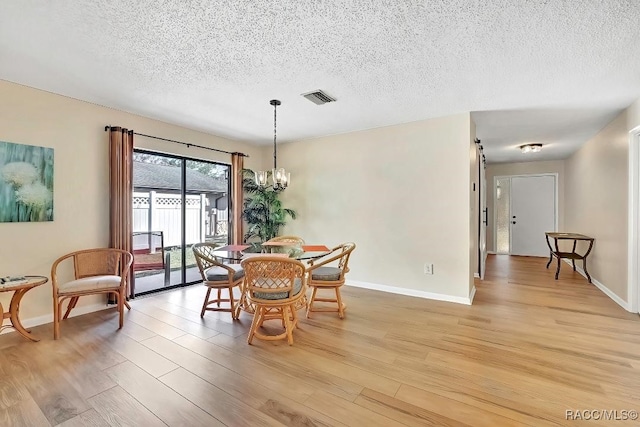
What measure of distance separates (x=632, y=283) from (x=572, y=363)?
2060 mm

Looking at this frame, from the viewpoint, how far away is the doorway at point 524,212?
711 centimetres

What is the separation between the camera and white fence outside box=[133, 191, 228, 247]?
165 inches

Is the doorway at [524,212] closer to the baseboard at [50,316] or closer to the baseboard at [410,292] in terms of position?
the baseboard at [410,292]

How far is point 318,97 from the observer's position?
311 cm

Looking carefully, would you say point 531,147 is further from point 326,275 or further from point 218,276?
point 218,276

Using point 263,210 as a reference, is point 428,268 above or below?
below

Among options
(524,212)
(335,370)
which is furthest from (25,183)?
(524,212)

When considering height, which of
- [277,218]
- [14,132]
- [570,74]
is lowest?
[277,218]

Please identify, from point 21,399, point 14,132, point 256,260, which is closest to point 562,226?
point 256,260

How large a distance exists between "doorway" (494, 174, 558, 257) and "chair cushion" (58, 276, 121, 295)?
8436mm

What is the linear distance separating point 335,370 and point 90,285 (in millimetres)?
2611

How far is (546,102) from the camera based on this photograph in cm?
324

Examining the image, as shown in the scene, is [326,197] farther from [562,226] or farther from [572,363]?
A: [562,226]

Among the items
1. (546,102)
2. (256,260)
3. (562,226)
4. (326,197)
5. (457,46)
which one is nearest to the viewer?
(457,46)
